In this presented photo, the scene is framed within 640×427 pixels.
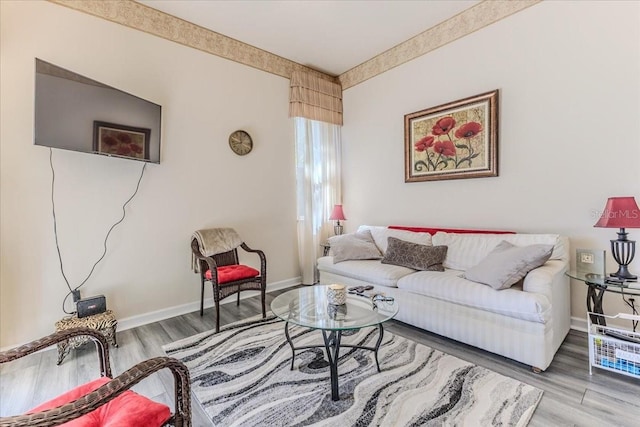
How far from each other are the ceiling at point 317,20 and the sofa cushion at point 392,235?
2284 mm

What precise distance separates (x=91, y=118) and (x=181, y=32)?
1.46 m

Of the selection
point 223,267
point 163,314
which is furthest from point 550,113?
point 163,314

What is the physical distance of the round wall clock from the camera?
3516 mm

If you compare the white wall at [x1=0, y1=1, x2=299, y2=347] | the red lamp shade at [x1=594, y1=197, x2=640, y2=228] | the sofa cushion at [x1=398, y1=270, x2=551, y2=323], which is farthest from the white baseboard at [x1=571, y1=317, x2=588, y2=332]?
the white wall at [x1=0, y1=1, x2=299, y2=347]

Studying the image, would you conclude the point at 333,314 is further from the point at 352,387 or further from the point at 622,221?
the point at 622,221

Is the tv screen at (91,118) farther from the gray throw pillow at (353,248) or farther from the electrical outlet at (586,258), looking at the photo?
the electrical outlet at (586,258)

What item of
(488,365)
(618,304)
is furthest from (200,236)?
(618,304)

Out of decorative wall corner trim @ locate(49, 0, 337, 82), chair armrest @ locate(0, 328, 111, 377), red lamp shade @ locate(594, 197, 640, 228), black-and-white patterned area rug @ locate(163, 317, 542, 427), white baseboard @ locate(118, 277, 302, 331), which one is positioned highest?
decorative wall corner trim @ locate(49, 0, 337, 82)

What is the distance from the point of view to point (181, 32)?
3123mm

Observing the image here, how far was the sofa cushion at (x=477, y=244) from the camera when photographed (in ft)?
7.95

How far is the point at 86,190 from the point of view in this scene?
2607mm

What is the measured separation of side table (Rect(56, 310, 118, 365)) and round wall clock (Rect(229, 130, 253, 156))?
6.84ft

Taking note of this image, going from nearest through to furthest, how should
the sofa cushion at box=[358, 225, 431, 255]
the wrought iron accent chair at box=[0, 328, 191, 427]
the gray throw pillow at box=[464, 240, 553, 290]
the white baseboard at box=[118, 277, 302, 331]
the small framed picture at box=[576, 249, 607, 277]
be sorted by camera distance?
the wrought iron accent chair at box=[0, 328, 191, 427]
the gray throw pillow at box=[464, 240, 553, 290]
the small framed picture at box=[576, 249, 607, 277]
the white baseboard at box=[118, 277, 302, 331]
the sofa cushion at box=[358, 225, 431, 255]

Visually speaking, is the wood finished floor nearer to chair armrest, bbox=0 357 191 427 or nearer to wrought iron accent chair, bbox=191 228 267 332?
wrought iron accent chair, bbox=191 228 267 332
